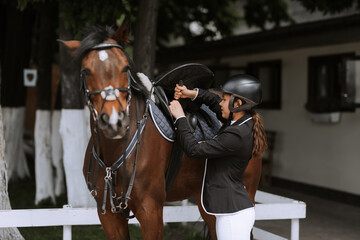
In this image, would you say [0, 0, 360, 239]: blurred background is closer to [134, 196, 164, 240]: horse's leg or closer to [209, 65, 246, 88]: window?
[209, 65, 246, 88]: window

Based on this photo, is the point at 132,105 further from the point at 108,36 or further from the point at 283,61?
the point at 283,61

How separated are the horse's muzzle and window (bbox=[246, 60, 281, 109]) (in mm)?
8250

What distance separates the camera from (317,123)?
957 cm

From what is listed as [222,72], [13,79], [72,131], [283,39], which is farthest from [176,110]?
[222,72]

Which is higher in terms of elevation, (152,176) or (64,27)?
(64,27)

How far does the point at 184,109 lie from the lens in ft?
12.5

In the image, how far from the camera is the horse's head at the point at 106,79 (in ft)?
9.04

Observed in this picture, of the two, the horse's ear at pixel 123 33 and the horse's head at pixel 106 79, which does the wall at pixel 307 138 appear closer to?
the horse's ear at pixel 123 33

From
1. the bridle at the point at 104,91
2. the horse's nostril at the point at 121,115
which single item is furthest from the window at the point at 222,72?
the horse's nostril at the point at 121,115

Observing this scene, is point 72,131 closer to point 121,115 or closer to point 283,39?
point 283,39

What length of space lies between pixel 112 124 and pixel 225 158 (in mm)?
864

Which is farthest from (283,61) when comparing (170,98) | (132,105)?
(132,105)

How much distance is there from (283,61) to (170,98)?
23.0 feet

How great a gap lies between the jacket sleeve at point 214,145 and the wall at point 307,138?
6089mm
